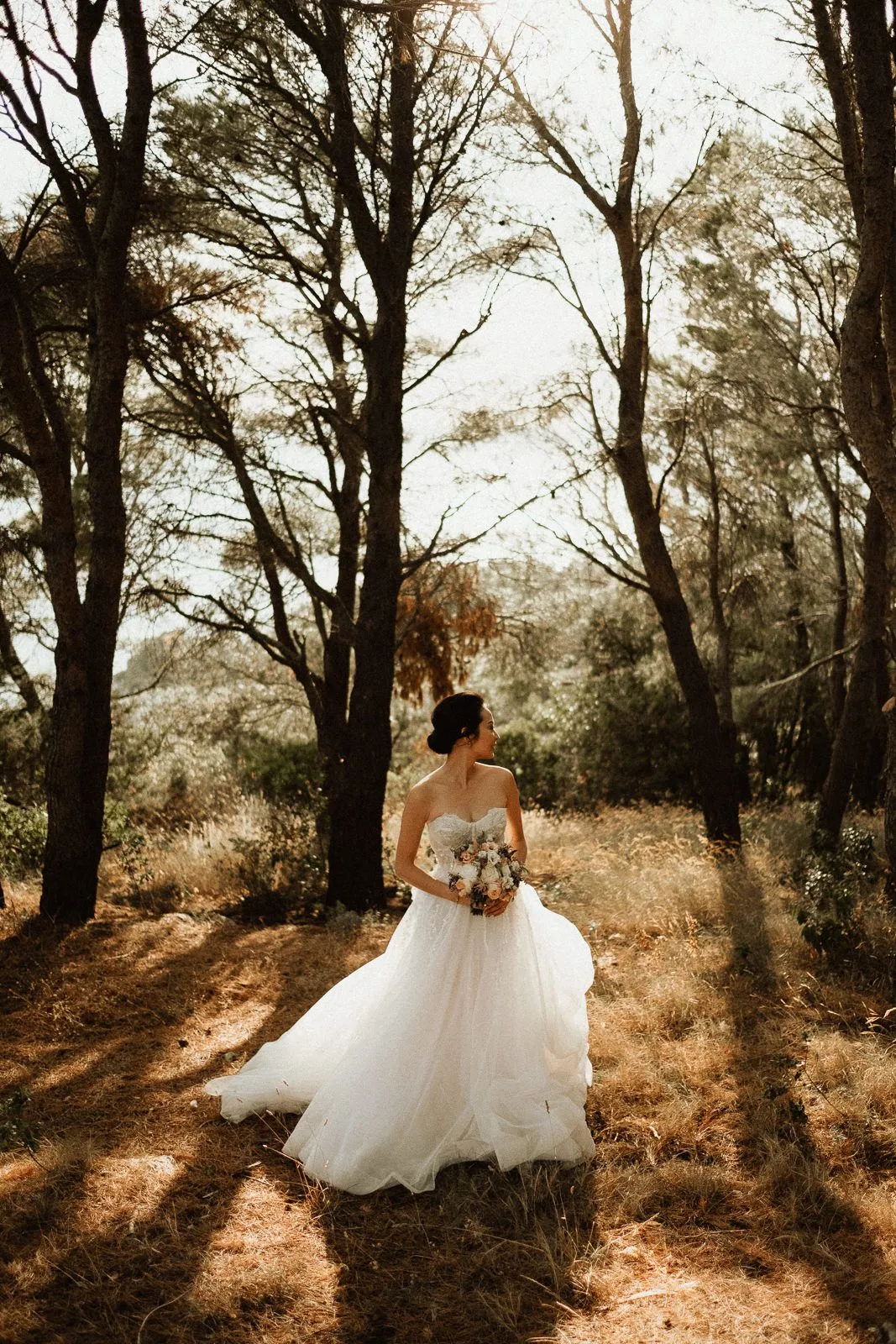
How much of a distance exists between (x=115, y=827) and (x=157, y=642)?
3396 millimetres

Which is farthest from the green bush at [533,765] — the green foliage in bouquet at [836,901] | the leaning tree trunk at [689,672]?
the green foliage in bouquet at [836,901]

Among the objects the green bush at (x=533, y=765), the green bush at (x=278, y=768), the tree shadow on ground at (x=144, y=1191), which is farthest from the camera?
the green bush at (x=533, y=765)

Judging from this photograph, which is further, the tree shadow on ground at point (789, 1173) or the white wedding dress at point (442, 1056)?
the white wedding dress at point (442, 1056)

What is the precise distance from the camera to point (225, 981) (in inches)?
278

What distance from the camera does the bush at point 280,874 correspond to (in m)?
9.41

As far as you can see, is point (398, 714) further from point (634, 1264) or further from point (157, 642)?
point (634, 1264)

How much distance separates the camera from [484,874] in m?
4.61

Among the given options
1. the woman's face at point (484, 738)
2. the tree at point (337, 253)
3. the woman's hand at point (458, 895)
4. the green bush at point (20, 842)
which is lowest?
the green bush at point (20, 842)

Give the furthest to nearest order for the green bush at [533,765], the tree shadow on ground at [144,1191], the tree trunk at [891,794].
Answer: the green bush at [533,765] → the tree trunk at [891,794] → the tree shadow on ground at [144,1191]

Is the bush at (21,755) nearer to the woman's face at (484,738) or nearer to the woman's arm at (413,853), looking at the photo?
the woman's arm at (413,853)

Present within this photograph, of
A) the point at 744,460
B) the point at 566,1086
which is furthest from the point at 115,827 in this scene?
the point at 744,460

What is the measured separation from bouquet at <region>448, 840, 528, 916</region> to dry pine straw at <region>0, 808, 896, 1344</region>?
110 centimetres

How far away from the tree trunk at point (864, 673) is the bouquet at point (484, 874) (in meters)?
5.90

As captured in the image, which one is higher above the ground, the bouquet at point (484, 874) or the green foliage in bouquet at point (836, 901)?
the bouquet at point (484, 874)
